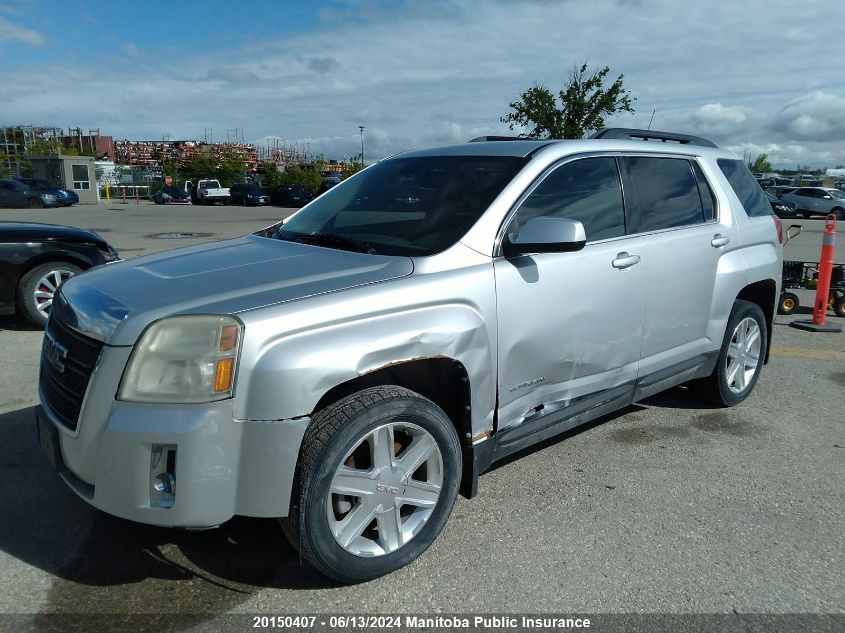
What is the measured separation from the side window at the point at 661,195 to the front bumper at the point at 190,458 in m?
2.44

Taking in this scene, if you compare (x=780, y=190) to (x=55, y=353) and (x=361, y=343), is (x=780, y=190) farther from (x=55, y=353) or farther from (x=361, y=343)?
(x=55, y=353)

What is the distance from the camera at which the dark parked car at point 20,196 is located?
3375 centimetres

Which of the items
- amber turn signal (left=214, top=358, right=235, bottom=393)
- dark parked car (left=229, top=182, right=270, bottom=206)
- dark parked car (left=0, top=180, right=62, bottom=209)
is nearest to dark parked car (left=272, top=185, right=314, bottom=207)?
dark parked car (left=229, top=182, right=270, bottom=206)

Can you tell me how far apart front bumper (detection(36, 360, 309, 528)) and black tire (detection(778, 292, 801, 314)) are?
765cm

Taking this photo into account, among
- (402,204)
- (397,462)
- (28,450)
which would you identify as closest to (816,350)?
(402,204)

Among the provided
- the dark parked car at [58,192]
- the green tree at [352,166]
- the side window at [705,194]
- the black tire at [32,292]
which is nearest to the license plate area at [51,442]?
the side window at [705,194]

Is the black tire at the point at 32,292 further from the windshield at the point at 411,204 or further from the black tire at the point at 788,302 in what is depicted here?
the black tire at the point at 788,302

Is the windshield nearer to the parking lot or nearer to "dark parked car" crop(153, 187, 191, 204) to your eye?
the parking lot

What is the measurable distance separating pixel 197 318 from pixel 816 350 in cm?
635

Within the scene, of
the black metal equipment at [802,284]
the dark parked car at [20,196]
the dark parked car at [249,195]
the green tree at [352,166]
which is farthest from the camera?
the green tree at [352,166]

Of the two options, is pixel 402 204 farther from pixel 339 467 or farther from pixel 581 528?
pixel 581 528

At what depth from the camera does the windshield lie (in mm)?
3301

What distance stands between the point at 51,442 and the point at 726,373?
4.19 meters

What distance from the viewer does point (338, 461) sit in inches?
102
